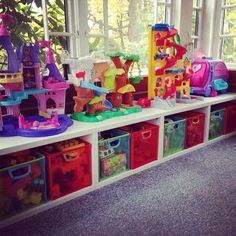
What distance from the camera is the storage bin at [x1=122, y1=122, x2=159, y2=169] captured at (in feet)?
5.54

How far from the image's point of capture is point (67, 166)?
4.56ft

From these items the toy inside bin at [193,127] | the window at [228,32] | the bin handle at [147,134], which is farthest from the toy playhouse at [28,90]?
the window at [228,32]

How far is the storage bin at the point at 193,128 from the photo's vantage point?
6.73 feet

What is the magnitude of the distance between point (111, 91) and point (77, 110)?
27 centimetres

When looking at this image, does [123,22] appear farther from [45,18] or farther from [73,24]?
[45,18]

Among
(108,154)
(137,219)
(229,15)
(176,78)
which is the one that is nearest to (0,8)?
(108,154)

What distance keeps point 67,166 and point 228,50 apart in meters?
2.18

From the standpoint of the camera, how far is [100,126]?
1.48 meters

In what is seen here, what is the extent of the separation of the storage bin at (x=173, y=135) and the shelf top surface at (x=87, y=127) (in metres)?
0.10

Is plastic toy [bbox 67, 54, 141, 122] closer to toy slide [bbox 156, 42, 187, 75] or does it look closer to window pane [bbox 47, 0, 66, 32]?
toy slide [bbox 156, 42, 187, 75]

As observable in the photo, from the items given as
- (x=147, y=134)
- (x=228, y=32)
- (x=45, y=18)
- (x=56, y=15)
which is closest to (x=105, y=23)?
(x=56, y=15)

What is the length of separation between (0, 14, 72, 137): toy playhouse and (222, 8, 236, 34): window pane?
6.53 ft

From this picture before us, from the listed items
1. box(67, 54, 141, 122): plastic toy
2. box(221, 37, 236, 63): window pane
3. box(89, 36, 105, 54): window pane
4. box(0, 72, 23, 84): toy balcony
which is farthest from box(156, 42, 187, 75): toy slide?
box(221, 37, 236, 63): window pane

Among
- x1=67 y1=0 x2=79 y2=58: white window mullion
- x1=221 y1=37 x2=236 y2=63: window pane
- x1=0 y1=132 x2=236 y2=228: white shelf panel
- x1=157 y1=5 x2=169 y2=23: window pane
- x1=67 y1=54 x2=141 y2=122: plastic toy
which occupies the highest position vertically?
x1=157 y1=5 x2=169 y2=23: window pane
